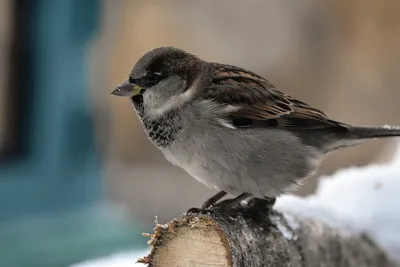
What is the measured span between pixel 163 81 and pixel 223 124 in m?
0.18

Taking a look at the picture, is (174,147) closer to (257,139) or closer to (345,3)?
(257,139)

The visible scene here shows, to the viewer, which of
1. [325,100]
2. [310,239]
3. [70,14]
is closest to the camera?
[310,239]

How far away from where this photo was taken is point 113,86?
14.5ft

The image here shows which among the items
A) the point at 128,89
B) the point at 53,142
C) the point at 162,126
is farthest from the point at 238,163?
the point at 53,142

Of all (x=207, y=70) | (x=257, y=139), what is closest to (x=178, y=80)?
(x=207, y=70)

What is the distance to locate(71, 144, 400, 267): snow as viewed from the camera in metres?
1.99

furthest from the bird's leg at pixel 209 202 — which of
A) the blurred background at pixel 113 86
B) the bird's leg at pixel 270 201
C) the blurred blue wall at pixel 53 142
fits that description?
the blurred blue wall at pixel 53 142

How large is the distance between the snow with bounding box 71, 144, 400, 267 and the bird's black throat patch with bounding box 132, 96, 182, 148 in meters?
0.32

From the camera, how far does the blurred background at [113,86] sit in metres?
3.47

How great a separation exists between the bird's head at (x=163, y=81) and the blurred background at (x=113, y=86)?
4.30 ft

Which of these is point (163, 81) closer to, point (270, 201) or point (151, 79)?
point (151, 79)

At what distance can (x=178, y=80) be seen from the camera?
187 cm

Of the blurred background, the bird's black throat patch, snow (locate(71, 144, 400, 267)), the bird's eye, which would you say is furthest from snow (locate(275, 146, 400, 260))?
the blurred background

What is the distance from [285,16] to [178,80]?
301 cm
